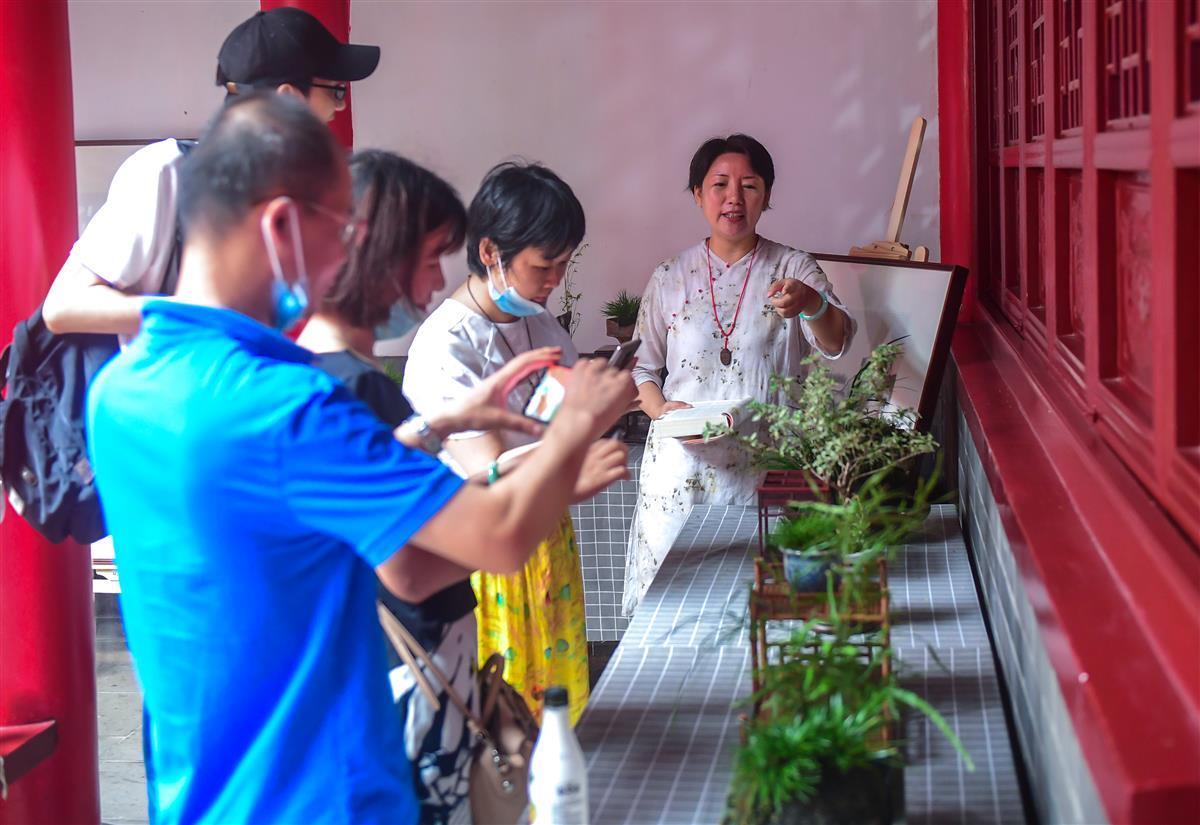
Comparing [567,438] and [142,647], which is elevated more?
[567,438]

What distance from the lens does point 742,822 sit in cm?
135

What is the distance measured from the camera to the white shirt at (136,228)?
2.04m

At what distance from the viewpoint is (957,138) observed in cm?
450

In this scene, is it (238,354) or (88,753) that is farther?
Answer: (88,753)

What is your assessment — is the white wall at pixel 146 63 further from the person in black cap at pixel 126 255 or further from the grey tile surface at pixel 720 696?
the grey tile surface at pixel 720 696

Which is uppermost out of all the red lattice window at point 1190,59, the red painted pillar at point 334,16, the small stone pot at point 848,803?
the red painted pillar at point 334,16

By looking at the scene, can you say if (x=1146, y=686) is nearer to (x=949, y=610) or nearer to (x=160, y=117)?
(x=949, y=610)

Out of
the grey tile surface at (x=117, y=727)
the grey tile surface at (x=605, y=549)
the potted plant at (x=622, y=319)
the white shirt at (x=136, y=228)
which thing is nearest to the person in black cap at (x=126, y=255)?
the white shirt at (x=136, y=228)

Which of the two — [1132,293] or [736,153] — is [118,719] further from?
[1132,293]

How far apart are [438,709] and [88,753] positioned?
177 cm

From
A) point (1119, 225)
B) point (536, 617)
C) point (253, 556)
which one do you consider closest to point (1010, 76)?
point (1119, 225)

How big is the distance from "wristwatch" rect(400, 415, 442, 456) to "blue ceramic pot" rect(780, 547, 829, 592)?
59cm

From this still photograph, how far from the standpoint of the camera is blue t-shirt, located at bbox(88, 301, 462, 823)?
1253mm

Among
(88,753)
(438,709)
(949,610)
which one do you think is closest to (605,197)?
(88,753)
